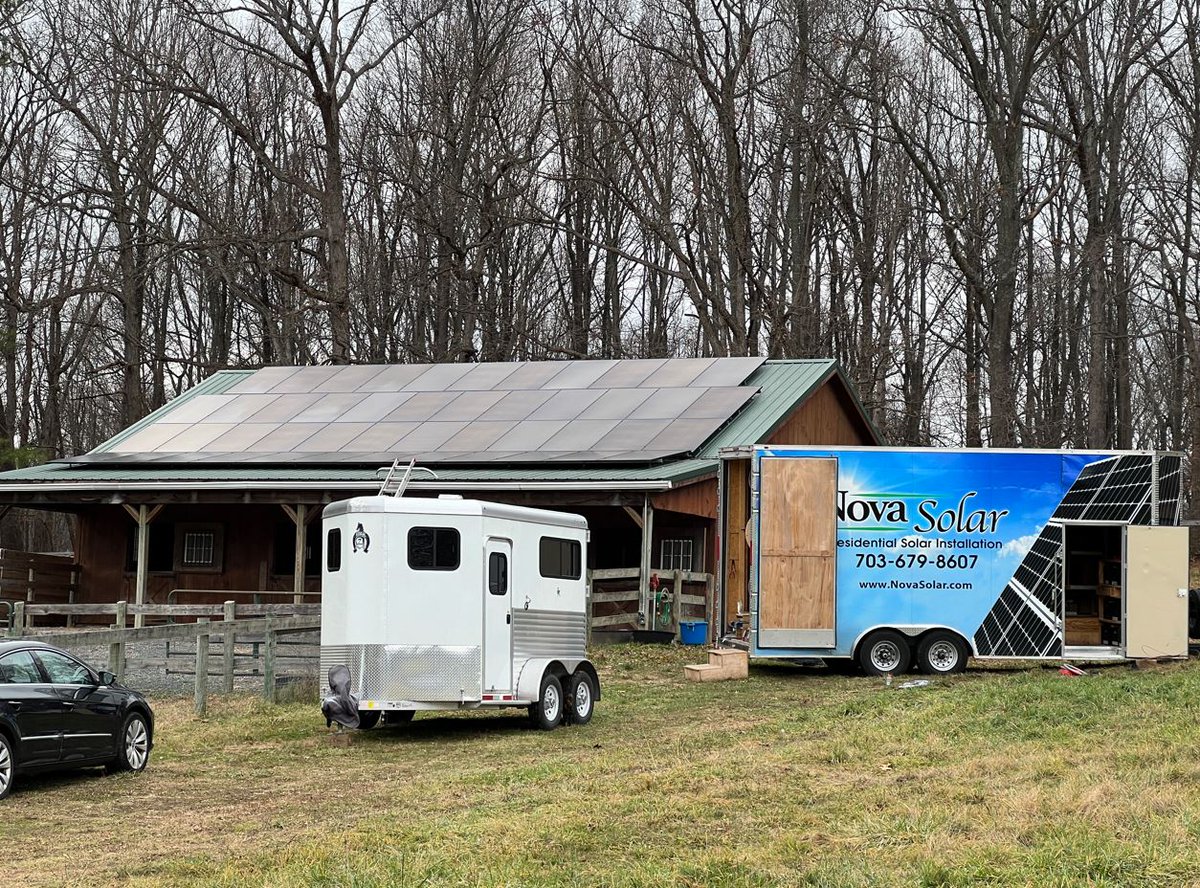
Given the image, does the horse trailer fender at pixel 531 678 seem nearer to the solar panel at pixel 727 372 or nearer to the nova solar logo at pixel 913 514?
the nova solar logo at pixel 913 514

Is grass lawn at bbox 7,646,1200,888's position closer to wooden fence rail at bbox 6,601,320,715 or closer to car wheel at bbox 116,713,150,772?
car wheel at bbox 116,713,150,772

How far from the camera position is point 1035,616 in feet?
68.8

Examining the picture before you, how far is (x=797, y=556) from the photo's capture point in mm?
20703

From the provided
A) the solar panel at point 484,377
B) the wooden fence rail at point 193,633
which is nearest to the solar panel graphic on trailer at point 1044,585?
the wooden fence rail at point 193,633

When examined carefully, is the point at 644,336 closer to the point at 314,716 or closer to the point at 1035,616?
the point at 1035,616

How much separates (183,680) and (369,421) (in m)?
12.3

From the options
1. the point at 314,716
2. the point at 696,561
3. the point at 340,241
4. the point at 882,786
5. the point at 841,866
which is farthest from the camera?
the point at 340,241

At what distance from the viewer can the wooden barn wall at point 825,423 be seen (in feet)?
102

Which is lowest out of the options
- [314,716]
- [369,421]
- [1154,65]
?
[314,716]

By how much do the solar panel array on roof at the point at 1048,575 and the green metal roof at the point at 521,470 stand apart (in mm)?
6643

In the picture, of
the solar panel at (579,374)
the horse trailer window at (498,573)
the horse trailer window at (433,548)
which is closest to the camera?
the horse trailer window at (433,548)

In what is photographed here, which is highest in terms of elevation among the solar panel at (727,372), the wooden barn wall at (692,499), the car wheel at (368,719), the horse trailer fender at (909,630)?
the solar panel at (727,372)

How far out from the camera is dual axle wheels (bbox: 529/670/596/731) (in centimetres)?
1640

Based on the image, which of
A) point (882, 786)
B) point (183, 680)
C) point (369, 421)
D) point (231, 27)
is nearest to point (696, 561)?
point (369, 421)
